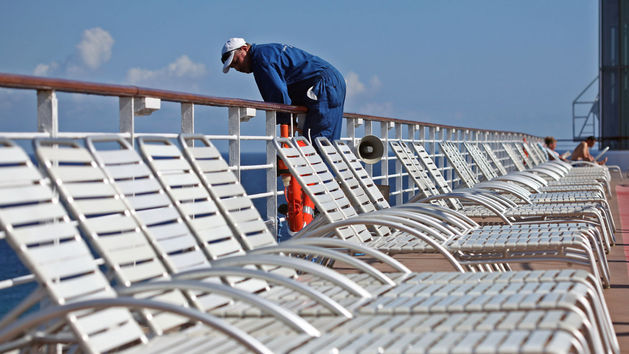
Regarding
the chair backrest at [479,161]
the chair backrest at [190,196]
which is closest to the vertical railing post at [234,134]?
the chair backrest at [190,196]

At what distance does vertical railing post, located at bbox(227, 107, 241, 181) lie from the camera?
4301mm

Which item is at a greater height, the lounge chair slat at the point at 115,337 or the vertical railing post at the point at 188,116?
the vertical railing post at the point at 188,116

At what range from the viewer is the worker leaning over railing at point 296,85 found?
5.13 meters

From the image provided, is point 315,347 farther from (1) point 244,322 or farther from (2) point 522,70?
(2) point 522,70

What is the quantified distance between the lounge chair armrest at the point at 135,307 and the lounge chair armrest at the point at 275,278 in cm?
31

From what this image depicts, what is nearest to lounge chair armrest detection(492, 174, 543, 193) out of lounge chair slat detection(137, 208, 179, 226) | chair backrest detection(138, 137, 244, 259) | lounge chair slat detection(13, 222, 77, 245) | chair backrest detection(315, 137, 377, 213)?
chair backrest detection(315, 137, 377, 213)

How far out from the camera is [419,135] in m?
8.58

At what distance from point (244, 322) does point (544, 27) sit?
59968 mm

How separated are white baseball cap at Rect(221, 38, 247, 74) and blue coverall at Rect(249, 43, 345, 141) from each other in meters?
0.13

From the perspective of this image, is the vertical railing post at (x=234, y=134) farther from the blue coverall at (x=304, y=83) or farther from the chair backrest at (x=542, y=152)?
the chair backrest at (x=542, y=152)

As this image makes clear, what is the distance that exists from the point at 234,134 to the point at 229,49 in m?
0.88

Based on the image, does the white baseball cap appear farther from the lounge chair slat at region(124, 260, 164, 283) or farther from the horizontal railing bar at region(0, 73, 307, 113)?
the lounge chair slat at region(124, 260, 164, 283)

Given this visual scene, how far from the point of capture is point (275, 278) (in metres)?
2.01

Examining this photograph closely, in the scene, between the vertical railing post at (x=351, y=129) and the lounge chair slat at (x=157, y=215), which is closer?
the lounge chair slat at (x=157, y=215)
